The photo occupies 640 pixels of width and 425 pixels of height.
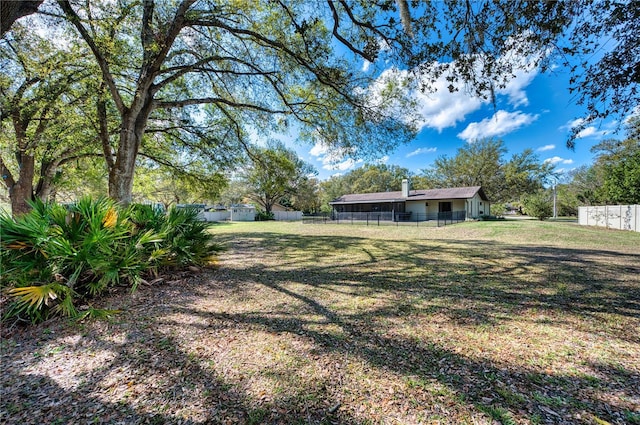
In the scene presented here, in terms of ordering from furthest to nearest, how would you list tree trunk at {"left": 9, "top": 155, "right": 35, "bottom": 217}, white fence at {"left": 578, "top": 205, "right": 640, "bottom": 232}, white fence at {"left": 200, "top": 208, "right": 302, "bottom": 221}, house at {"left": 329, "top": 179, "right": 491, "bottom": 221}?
white fence at {"left": 200, "top": 208, "right": 302, "bottom": 221} → house at {"left": 329, "top": 179, "right": 491, "bottom": 221} → white fence at {"left": 578, "top": 205, "right": 640, "bottom": 232} → tree trunk at {"left": 9, "top": 155, "right": 35, "bottom": 217}

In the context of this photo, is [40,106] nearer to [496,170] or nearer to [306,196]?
[306,196]

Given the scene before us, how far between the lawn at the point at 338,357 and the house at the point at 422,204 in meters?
19.6

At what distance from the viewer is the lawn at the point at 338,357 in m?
1.81

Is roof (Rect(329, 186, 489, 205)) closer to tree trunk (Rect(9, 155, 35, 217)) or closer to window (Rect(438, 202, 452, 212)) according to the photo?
window (Rect(438, 202, 452, 212))

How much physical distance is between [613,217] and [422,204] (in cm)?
1310

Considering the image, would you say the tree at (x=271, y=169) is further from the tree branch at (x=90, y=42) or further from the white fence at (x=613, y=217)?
the white fence at (x=613, y=217)

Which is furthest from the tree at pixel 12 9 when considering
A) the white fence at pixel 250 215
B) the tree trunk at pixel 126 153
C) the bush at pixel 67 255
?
the white fence at pixel 250 215

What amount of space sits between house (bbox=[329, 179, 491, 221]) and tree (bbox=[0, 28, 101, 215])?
66.4ft

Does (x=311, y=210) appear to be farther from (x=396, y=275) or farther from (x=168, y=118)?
(x=396, y=275)

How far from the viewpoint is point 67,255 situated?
348cm

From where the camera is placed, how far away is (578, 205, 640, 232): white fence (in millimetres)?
14422

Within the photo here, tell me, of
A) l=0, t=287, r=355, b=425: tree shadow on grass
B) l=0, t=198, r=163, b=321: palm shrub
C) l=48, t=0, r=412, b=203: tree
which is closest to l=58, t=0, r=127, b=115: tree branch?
l=48, t=0, r=412, b=203: tree

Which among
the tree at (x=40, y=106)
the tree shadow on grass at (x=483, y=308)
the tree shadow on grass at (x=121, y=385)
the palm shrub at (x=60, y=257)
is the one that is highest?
the tree at (x=40, y=106)

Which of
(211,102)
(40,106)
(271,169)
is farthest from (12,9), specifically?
(271,169)
